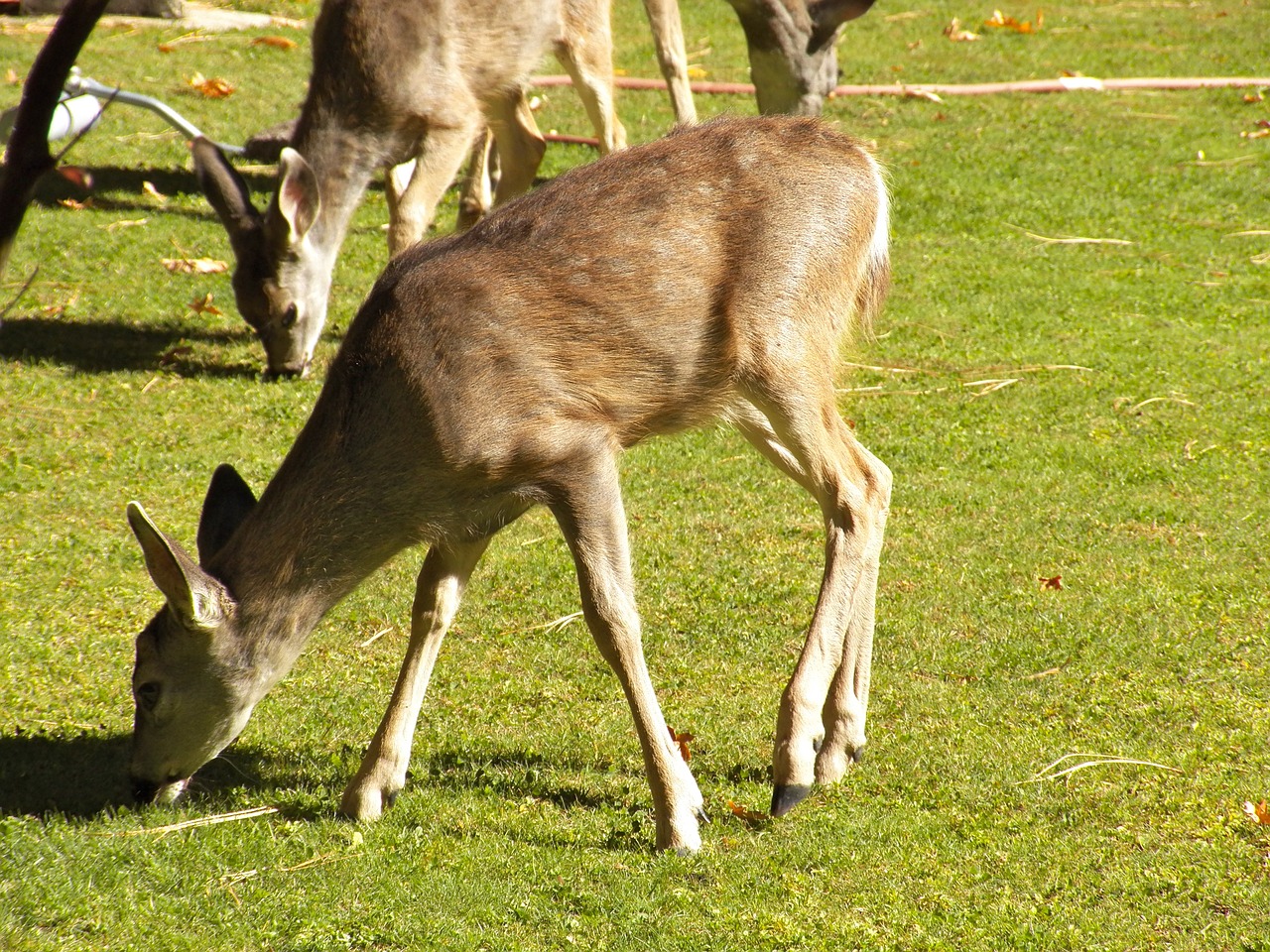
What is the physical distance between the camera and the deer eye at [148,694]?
4.71m

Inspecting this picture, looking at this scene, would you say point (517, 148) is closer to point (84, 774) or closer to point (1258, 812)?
point (84, 774)

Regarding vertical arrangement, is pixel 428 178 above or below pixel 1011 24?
above

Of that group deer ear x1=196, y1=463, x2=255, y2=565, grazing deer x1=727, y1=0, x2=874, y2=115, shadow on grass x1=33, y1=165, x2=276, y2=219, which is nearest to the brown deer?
grazing deer x1=727, y1=0, x2=874, y2=115

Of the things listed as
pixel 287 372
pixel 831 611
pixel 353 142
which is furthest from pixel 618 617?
pixel 353 142

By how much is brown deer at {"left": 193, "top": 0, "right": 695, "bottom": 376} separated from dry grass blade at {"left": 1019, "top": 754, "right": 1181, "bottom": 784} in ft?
18.1

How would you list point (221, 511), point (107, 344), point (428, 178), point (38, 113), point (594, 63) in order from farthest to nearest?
1. point (594, 63)
2. point (107, 344)
3. point (428, 178)
4. point (221, 511)
5. point (38, 113)

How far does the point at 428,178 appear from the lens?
9.18 metres

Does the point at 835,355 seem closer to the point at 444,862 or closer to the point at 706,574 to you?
the point at 706,574

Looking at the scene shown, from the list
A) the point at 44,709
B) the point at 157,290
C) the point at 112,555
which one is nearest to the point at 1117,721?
the point at 44,709

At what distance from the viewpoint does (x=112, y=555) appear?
6.90 metres

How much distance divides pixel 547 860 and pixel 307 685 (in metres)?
1.72

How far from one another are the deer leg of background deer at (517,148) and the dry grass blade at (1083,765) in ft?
20.8

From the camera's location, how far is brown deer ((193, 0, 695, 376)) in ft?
29.1

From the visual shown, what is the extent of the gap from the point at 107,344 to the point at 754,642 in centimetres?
516
